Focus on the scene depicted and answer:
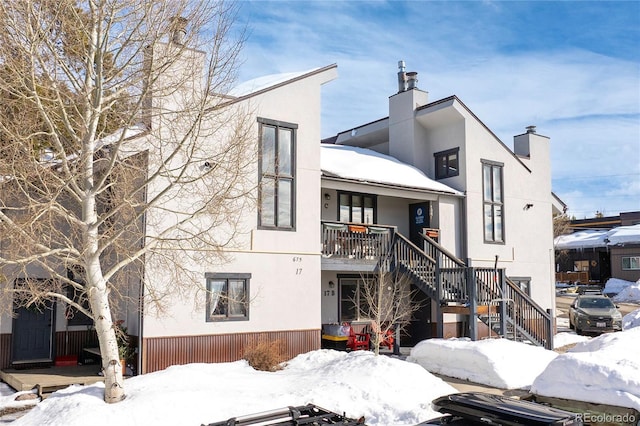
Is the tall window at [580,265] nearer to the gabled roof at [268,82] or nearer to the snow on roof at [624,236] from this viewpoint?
the snow on roof at [624,236]

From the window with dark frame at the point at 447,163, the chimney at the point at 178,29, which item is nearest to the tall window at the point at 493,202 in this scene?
the window with dark frame at the point at 447,163

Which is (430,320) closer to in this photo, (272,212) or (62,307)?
(272,212)

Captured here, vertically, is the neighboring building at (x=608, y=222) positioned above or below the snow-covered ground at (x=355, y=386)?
above

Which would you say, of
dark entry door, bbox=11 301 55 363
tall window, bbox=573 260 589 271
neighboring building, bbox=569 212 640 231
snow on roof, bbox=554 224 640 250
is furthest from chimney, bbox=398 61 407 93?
neighboring building, bbox=569 212 640 231

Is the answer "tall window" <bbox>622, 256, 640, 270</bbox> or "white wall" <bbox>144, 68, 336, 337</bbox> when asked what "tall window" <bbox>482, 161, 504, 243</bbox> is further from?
"tall window" <bbox>622, 256, 640, 270</bbox>

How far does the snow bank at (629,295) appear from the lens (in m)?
37.3

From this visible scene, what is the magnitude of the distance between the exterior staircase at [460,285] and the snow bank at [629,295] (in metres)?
23.4

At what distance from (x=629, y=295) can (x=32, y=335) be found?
37560mm

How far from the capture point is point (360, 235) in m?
18.0

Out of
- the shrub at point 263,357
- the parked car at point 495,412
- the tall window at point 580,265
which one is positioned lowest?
the shrub at point 263,357

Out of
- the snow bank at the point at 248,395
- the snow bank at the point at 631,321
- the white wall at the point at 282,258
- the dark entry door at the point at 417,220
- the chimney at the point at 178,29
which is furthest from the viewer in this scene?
the snow bank at the point at 631,321

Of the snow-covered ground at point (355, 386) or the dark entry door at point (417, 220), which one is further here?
the dark entry door at point (417, 220)

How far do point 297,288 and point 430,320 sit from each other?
6.50 m

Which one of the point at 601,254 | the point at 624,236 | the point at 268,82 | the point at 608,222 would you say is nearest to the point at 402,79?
the point at 268,82
